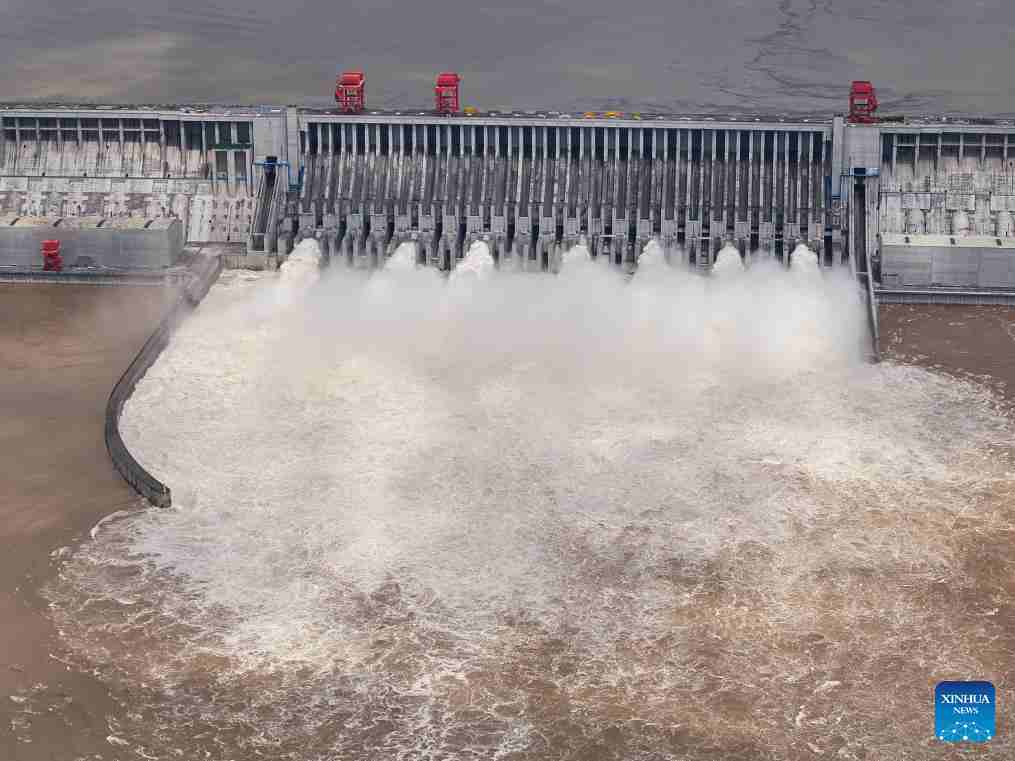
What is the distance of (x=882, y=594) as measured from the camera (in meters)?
35.4

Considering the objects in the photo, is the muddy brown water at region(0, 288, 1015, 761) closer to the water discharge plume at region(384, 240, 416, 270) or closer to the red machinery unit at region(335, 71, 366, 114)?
the water discharge plume at region(384, 240, 416, 270)

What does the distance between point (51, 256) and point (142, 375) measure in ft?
34.9

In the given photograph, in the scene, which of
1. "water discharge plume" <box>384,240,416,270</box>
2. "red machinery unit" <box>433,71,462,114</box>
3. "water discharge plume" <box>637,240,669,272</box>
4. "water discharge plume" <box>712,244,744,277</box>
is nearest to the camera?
"water discharge plume" <box>712,244,744,277</box>

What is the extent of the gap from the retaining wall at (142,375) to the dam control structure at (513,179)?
8.63 feet

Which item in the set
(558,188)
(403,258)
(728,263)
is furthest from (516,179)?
(728,263)

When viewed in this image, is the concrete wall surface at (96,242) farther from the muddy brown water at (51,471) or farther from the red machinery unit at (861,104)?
the red machinery unit at (861,104)

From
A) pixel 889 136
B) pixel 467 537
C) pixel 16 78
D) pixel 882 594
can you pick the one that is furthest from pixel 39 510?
pixel 16 78

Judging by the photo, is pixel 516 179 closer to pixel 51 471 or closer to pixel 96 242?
pixel 96 242

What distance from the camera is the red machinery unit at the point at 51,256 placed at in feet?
180

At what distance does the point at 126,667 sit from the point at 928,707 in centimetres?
1650

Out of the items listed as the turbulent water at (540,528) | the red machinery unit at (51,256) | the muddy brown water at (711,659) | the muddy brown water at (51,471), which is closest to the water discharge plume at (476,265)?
the turbulent water at (540,528)

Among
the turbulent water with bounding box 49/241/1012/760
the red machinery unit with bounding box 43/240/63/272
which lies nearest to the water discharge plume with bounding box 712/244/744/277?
the turbulent water with bounding box 49/241/1012/760

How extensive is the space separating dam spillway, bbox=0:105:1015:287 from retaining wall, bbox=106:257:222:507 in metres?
2.68

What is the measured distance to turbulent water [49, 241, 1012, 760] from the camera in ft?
103
